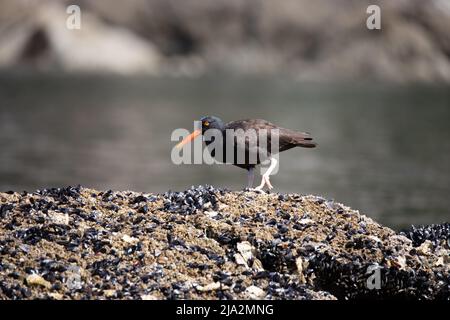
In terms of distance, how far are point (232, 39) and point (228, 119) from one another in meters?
15.7

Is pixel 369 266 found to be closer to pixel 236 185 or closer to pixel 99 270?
pixel 99 270

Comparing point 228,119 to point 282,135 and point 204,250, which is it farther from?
point 204,250

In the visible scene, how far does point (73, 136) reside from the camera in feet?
122

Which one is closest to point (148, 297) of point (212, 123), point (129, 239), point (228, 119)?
point (129, 239)

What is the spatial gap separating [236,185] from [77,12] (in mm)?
24061

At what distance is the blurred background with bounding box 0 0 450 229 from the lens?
132 ft

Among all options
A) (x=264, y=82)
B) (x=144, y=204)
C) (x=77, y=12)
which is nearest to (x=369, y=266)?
(x=144, y=204)

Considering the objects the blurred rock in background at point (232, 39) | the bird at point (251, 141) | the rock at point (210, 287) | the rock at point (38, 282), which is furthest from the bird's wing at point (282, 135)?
the blurred rock in background at point (232, 39)

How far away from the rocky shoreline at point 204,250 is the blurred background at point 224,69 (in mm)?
27078

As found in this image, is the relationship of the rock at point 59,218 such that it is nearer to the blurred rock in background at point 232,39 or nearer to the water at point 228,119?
the water at point 228,119

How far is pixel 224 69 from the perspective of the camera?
172 ft

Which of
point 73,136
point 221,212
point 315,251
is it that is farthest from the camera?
point 73,136

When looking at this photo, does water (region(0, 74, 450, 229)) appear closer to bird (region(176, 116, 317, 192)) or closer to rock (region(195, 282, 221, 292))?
bird (region(176, 116, 317, 192))

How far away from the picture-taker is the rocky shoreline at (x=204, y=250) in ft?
24.2
